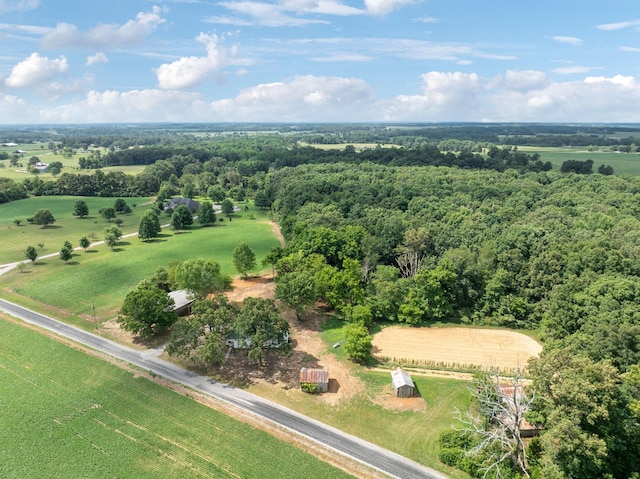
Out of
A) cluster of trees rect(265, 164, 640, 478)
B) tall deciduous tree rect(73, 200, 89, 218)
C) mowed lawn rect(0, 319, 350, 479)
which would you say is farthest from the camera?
tall deciduous tree rect(73, 200, 89, 218)

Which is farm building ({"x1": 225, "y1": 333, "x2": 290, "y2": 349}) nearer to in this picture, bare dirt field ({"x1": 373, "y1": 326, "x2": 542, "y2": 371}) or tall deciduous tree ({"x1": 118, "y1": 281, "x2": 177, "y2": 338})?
tall deciduous tree ({"x1": 118, "y1": 281, "x2": 177, "y2": 338})

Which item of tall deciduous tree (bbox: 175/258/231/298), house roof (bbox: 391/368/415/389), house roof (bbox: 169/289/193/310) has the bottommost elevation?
house roof (bbox: 391/368/415/389)

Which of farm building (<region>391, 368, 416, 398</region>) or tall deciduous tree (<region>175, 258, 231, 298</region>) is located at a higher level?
tall deciduous tree (<region>175, 258, 231, 298</region>)

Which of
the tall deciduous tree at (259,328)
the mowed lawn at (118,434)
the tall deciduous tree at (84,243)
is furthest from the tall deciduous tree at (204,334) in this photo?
the tall deciduous tree at (84,243)

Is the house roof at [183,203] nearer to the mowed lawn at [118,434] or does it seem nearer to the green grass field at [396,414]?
the mowed lawn at [118,434]

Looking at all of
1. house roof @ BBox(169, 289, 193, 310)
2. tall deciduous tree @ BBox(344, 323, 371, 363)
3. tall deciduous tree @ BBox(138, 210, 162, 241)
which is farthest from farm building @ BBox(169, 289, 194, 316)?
tall deciduous tree @ BBox(138, 210, 162, 241)

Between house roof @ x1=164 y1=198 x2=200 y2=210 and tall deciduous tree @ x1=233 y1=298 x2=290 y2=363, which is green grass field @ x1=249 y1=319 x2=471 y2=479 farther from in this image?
house roof @ x1=164 y1=198 x2=200 y2=210

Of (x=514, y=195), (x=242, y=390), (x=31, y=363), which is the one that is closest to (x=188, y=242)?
A: (x=31, y=363)

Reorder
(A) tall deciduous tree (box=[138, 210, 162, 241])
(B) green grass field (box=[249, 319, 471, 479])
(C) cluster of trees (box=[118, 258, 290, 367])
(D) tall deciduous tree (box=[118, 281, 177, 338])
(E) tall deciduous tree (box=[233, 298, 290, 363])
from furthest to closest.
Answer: (A) tall deciduous tree (box=[138, 210, 162, 241])
(D) tall deciduous tree (box=[118, 281, 177, 338])
(C) cluster of trees (box=[118, 258, 290, 367])
(E) tall deciduous tree (box=[233, 298, 290, 363])
(B) green grass field (box=[249, 319, 471, 479])

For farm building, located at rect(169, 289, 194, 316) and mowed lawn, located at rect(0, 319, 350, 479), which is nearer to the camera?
mowed lawn, located at rect(0, 319, 350, 479)
